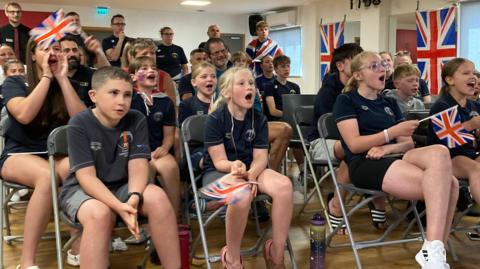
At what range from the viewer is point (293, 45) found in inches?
492

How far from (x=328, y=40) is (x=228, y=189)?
9159 millimetres

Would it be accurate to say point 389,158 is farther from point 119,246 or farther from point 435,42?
point 435,42

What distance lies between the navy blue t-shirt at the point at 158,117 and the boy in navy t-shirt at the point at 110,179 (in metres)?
0.69

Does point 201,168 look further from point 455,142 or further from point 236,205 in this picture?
point 455,142

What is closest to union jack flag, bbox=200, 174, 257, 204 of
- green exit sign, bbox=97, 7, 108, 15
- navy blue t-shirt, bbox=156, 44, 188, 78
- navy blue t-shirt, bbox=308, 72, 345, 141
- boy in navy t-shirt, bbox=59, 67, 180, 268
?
boy in navy t-shirt, bbox=59, 67, 180, 268

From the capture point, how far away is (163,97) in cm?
324

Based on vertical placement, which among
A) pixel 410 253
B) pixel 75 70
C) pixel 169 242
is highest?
pixel 75 70

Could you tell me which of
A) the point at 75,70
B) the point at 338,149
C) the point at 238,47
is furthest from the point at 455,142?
the point at 238,47

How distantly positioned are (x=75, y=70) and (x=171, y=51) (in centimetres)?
424

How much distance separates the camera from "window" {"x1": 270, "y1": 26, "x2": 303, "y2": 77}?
40.2 feet

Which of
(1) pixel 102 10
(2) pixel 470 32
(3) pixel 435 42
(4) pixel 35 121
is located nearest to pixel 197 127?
(4) pixel 35 121

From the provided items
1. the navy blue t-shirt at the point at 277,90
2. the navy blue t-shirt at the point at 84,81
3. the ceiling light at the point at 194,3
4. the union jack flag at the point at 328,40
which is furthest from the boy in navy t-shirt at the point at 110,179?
the ceiling light at the point at 194,3

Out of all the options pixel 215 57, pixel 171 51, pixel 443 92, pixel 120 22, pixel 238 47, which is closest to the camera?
pixel 443 92

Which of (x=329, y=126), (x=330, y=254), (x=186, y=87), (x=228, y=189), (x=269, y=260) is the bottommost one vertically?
(x=330, y=254)
